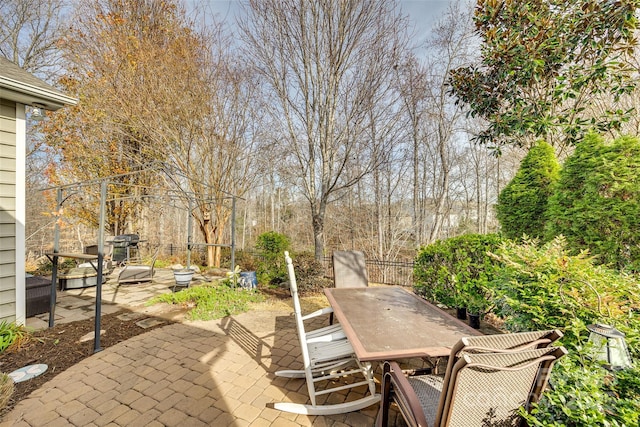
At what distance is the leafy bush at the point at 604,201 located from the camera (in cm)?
287

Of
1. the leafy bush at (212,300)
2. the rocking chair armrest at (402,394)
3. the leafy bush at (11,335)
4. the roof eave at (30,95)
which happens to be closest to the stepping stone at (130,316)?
the leafy bush at (212,300)

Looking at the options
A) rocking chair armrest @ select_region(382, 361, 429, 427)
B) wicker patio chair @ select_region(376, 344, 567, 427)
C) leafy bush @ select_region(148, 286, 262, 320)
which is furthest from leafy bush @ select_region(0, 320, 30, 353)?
wicker patio chair @ select_region(376, 344, 567, 427)

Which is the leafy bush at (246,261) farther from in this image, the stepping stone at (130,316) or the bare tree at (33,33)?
the bare tree at (33,33)

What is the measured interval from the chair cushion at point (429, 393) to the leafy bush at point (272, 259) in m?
4.77

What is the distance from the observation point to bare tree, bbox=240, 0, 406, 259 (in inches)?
216

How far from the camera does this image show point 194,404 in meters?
2.25

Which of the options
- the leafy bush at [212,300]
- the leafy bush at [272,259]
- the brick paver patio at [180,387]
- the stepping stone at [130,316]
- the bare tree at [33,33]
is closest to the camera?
the brick paver patio at [180,387]

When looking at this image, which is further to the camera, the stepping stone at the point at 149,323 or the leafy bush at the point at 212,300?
the leafy bush at the point at 212,300

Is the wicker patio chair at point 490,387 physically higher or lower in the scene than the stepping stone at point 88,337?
higher

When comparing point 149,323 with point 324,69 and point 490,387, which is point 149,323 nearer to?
point 490,387

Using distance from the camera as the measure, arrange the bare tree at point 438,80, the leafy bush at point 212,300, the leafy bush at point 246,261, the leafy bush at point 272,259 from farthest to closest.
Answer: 1. the leafy bush at point 246,261
2. the bare tree at point 438,80
3. the leafy bush at point 272,259
4. the leafy bush at point 212,300

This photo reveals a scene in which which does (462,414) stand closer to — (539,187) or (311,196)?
(539,187)

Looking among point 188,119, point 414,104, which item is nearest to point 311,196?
point 188,119

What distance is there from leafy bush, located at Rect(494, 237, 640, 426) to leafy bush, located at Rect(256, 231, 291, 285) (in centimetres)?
472
